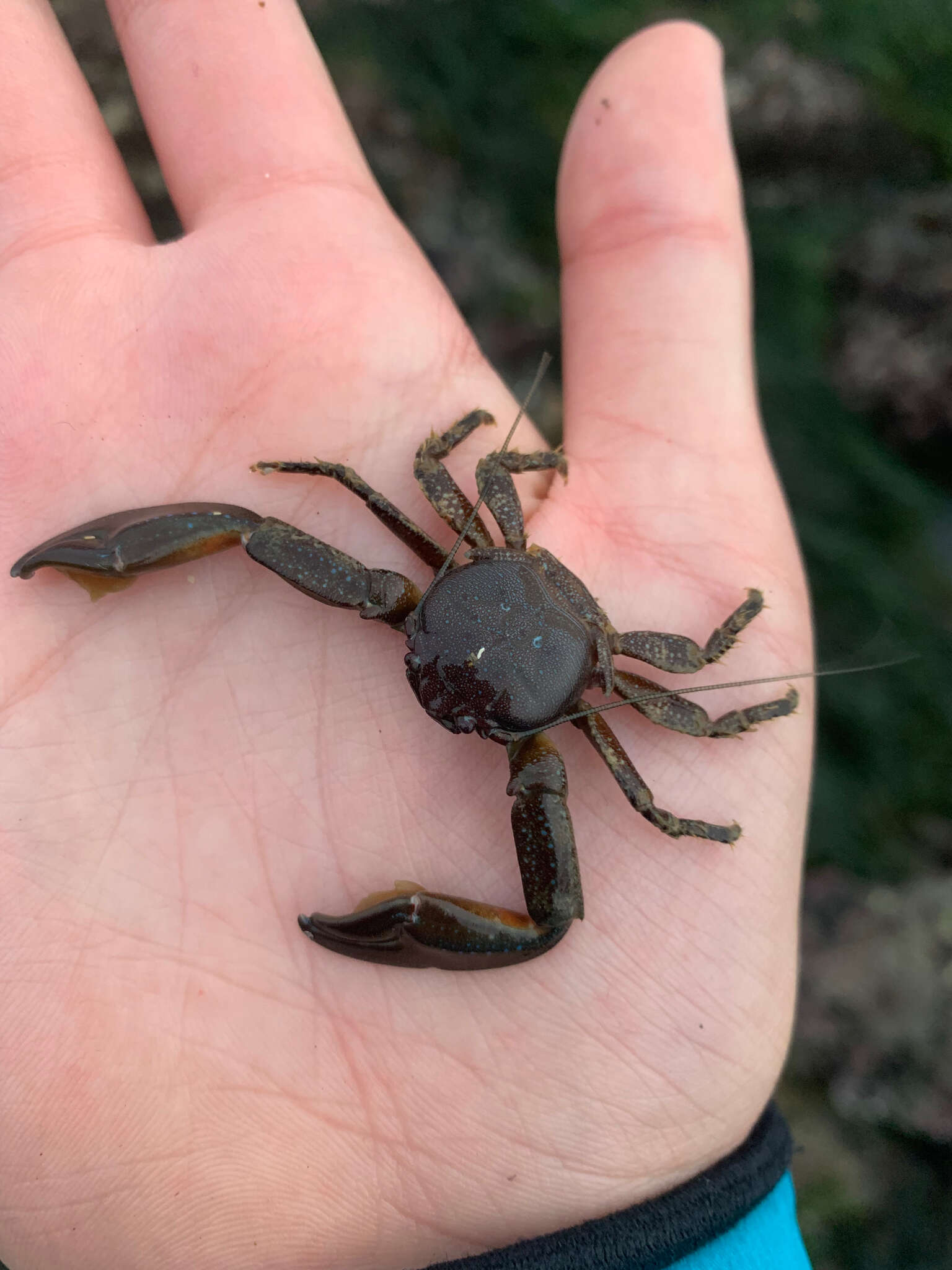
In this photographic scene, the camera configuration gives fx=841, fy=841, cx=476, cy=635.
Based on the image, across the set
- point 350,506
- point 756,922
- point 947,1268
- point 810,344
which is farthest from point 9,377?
point 947,1268

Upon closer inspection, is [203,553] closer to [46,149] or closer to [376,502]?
[376,502]

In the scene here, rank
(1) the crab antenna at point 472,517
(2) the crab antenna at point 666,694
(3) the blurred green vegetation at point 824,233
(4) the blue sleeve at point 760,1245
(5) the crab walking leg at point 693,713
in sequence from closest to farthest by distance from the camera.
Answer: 1. (4) the blue sleeve at point 760,1245
2. (2) the crab antenna at point 666,694
3. (1) the crab antenna at point 472,517
4. (5) the crab walking leg at point 693,713
5. (3) the blurred green vegetation at point 824,233

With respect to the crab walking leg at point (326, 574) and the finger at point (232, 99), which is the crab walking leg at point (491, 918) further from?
the finger at point (232, 99)

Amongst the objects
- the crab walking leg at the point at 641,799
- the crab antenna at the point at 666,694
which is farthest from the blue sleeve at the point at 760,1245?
the crab antenna at the point at 666,694

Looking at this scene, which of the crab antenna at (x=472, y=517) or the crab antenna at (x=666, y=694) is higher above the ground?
the crab antenna at (x=472, y=517)

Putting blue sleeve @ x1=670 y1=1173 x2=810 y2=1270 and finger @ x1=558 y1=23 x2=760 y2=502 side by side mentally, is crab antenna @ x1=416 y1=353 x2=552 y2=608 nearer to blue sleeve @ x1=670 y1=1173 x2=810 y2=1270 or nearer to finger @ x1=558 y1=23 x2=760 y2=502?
finger @ x1=558 y1=23 x2=760 y2=502

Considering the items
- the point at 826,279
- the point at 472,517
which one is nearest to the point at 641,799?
the point at 472,517

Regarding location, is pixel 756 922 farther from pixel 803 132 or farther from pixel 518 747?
pixel 803 132
